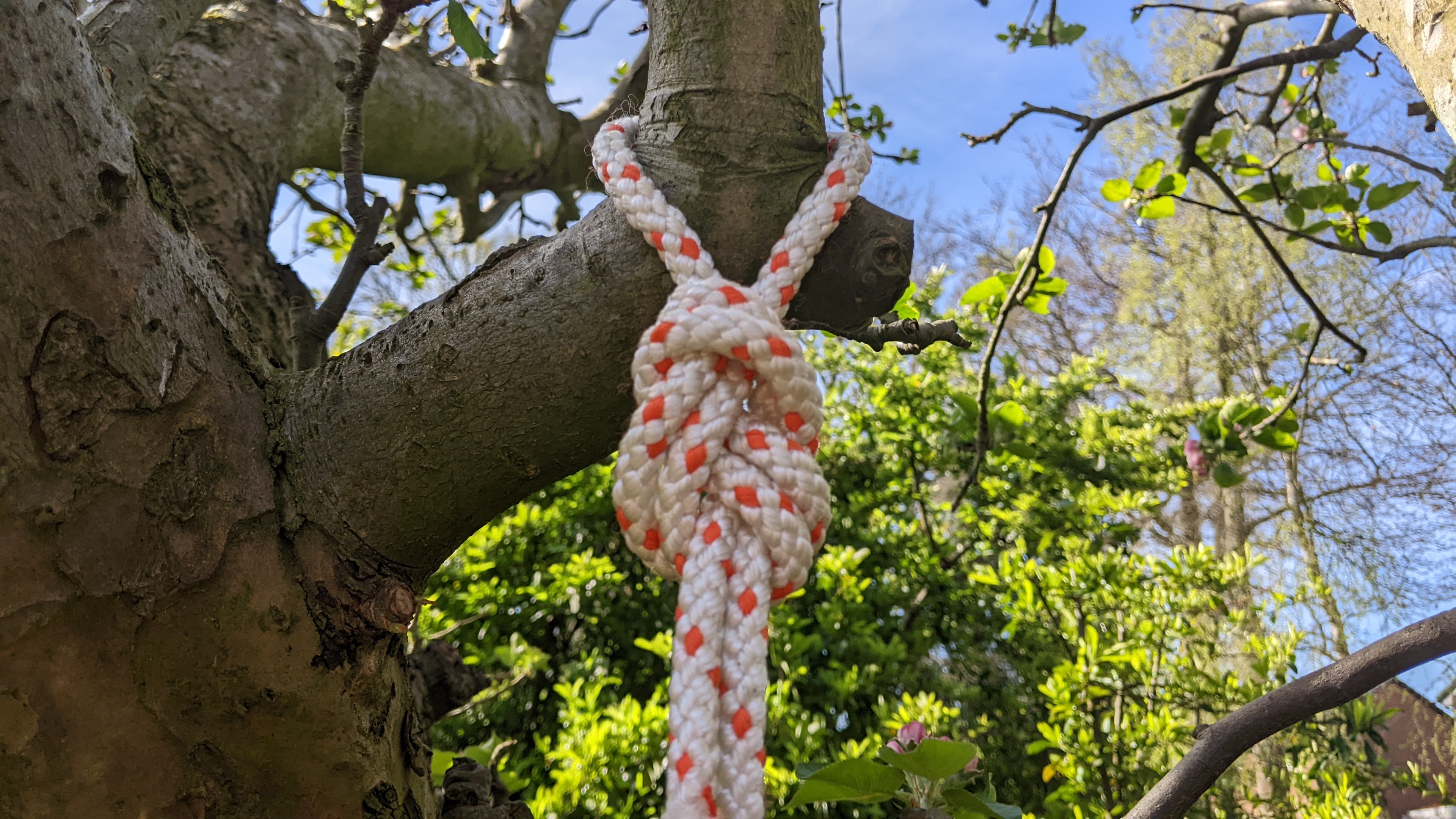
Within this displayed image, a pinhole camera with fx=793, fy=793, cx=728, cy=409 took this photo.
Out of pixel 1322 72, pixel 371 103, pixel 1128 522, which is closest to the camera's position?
pixel 371 103

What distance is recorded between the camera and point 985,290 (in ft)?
5.51

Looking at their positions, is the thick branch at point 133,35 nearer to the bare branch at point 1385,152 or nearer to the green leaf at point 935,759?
the green leaf at point 935,759

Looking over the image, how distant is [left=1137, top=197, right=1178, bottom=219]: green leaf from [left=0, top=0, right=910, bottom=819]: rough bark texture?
3.79ft

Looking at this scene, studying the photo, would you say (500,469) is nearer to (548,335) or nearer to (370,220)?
(548,335)

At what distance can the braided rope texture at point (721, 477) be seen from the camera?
1.70ft

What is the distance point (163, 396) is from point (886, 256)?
0.57m

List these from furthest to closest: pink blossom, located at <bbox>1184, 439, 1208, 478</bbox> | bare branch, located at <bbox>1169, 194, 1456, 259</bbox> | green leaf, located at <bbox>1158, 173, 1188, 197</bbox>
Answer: pink blossom, located at <bbox>1184, 439, 1208, 478</bbox> < green leaf, located at <bbox>1158, 173, 1188, 197</bbox> < bare branch, located at <bbox>1169, 194, 1456, 259</bbox>

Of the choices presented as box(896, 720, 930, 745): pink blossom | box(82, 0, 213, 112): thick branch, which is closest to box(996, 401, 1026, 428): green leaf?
box(896, 720, 930, 745): pink blossom

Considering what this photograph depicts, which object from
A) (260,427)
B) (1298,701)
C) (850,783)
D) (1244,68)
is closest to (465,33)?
(260,427)

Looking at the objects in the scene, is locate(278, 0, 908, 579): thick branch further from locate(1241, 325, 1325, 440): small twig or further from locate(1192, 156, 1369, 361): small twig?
locate(1241, 325, 1325, 440): small twig

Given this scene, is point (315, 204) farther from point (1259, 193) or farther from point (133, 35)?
point (1259, 193)

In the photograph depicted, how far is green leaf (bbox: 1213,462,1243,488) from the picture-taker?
1771 mm

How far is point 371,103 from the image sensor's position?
5.08 feet

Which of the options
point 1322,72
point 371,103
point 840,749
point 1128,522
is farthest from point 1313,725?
point 371,103
